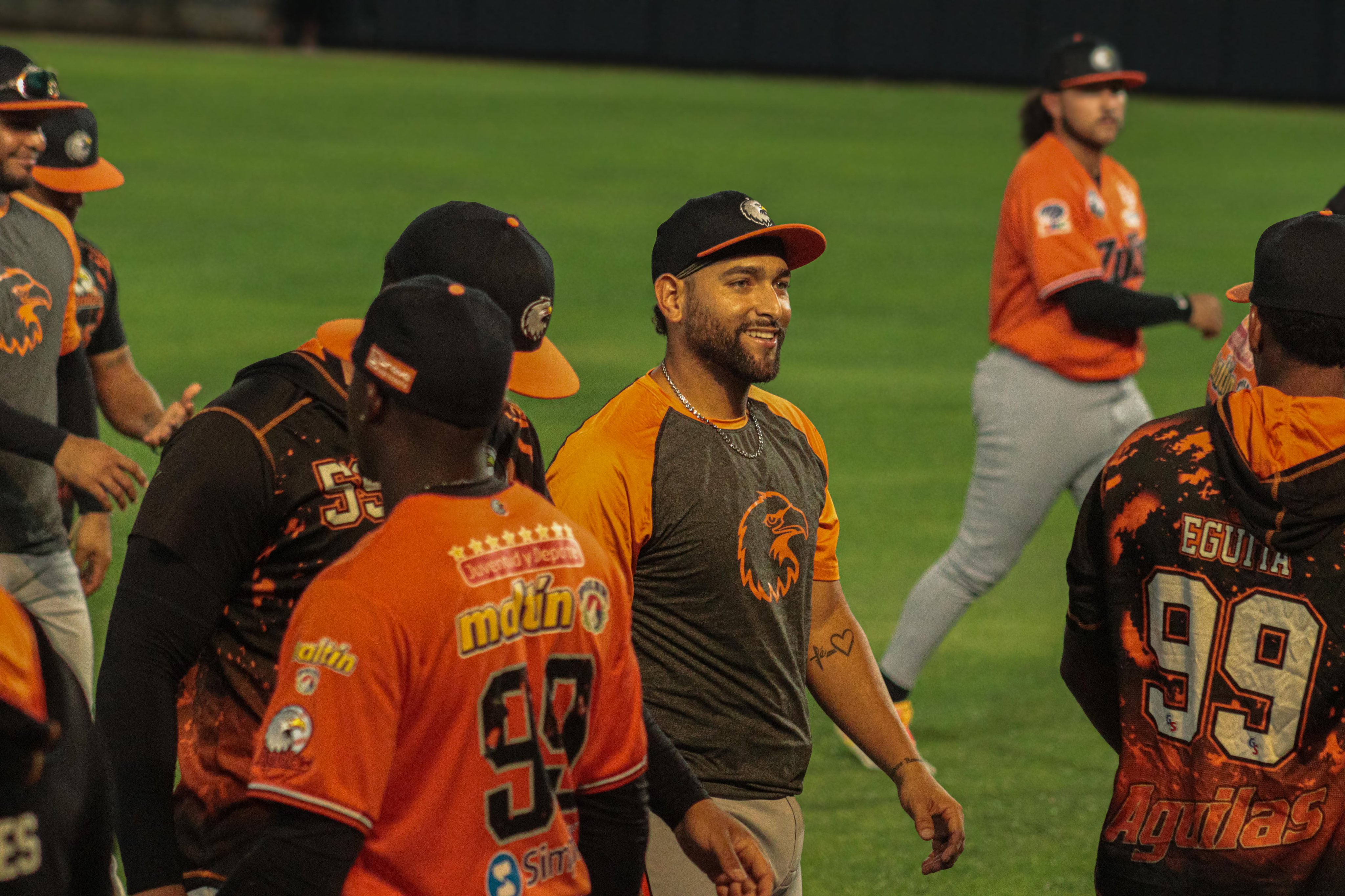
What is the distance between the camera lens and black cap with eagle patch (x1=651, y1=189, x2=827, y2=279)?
12.5ft

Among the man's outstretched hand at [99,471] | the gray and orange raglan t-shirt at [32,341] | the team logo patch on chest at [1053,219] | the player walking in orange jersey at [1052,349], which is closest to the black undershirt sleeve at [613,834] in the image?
the man's outstretched hand at [99,471]

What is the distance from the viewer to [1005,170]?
2536 centimetres

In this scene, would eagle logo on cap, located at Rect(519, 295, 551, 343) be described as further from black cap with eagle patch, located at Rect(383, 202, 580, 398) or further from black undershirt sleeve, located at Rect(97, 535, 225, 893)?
black undershirt sleeve, located at Rect(97, 535, 225, 893)

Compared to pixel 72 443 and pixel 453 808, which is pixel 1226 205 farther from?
pixel 453 808

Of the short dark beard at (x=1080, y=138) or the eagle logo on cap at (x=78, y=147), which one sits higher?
the short dark beard at (x=1080, y=138)

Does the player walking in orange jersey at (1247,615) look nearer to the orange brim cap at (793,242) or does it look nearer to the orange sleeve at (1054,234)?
the orange brim cap at (793,242)

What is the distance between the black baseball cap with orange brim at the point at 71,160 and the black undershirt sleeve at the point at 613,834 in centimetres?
406

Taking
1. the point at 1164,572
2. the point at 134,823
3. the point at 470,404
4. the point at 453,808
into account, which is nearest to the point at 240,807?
the point at 134,823

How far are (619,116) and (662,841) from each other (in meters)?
26.6

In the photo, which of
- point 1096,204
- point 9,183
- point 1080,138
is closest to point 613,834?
point 9,183

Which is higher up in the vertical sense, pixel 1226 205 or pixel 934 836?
pixel 934 836

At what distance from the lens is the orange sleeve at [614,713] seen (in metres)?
2.72

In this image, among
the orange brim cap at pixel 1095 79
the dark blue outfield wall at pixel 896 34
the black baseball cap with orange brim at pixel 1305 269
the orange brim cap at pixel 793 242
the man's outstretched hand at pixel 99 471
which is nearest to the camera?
the black baseball cap with orange brim at pixel 1305 269

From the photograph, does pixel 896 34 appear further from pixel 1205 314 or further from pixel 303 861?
pixel 303 861
